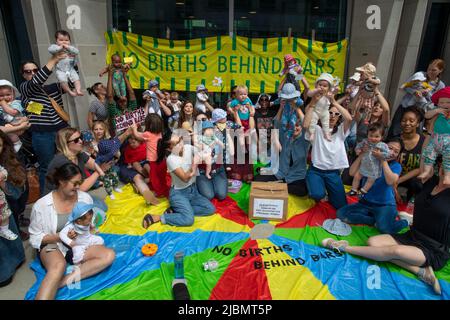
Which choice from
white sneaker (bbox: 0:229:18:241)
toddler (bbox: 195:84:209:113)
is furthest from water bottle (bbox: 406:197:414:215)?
white sneaker (bbox: 0:229:18:241)

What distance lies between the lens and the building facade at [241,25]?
22.3ft

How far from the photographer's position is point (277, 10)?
778 centimetres

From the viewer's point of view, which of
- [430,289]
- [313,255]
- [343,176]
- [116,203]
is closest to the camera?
[430,289]

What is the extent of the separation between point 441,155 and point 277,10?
613 centimetres

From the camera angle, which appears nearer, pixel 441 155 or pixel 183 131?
pixel 441 155

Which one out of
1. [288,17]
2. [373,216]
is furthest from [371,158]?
[288,17]

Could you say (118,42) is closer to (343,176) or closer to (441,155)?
(343,176)

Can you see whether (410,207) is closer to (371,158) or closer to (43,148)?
(371,158)

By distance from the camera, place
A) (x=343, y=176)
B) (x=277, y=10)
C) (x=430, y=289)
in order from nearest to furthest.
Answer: (x=430, y=289)
(x=343, y=176)
(x=277, y=10)

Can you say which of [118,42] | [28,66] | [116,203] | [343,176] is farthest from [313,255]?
[118,42]

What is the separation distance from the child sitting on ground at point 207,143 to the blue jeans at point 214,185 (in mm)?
143

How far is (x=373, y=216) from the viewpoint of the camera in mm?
3816

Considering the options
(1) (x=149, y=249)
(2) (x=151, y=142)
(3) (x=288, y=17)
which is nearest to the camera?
(1) (x=149, y=249)

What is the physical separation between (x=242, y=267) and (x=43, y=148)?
3.13 meters
